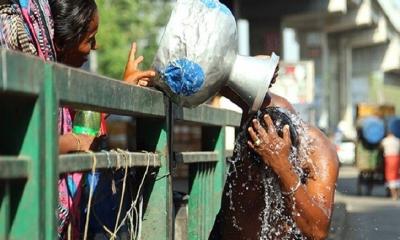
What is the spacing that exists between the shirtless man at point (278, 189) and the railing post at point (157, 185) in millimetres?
274

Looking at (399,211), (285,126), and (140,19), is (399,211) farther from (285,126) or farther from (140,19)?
(140,19)

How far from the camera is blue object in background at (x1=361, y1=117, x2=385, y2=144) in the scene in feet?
56.9

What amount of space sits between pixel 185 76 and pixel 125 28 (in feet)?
132

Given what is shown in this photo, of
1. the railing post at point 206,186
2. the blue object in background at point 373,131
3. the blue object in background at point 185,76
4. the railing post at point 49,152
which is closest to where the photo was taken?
the railing post at point 49,152

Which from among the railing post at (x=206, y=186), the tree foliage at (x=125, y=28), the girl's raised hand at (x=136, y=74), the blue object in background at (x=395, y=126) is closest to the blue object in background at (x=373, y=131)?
the blue object in background at (x=395, y=126)

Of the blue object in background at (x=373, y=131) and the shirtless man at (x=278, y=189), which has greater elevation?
the blue object in background at (x=373, y=131)

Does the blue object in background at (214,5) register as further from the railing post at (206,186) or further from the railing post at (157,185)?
the railing post at (206,186)

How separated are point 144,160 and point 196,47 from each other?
16.1 inches

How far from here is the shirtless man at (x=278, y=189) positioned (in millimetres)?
2795

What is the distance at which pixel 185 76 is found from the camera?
2.53m

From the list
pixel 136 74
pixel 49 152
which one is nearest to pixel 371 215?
pixel 136 74

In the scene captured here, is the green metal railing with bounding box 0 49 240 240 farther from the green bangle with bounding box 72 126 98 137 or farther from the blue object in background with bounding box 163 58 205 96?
the green bangle with bounding box 72 126 98 137

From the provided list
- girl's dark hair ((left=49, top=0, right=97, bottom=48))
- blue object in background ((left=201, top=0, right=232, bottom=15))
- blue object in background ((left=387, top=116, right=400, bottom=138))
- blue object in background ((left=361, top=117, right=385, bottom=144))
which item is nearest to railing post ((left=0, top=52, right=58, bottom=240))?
blue object in background ((left=201, top=0, right=232, bottom=15))

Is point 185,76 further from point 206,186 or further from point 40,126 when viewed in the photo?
point 206,186
